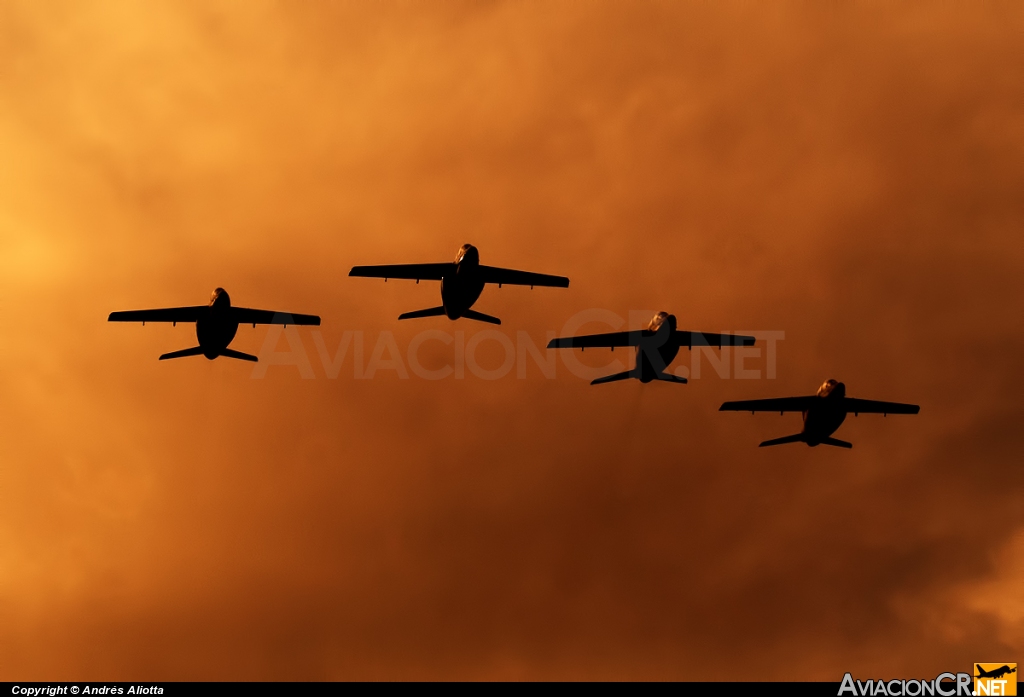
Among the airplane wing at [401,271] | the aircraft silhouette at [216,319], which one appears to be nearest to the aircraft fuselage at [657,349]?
the airplane wing at [401,271]

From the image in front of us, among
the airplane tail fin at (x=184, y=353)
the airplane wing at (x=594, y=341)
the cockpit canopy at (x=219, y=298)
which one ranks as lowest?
the airplane tail fin at (x=184, y=353)

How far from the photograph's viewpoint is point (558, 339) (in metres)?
103

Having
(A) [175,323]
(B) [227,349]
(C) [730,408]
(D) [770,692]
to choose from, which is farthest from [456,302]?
(D) [770,692]

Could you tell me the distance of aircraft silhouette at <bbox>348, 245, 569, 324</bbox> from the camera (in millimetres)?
88562

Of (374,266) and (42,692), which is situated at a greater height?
(374,266)

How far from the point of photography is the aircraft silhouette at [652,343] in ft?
301

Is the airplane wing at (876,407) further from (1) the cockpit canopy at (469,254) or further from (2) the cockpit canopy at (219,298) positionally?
(2) the cockpit canopy at (219,298)

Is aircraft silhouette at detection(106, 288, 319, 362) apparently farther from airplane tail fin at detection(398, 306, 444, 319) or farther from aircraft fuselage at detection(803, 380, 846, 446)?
aircraft fuselage at detection(803, 380, 846, 446)

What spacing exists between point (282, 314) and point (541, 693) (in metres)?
121

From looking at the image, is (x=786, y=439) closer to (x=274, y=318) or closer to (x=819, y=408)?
(x=819, y=408)

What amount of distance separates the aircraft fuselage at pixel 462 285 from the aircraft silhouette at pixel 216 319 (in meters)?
14.0

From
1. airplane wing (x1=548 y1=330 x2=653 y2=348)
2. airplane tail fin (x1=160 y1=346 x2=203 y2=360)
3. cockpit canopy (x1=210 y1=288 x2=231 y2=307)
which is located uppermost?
airplane wing (x1=548 y1=330 x2=653 y2=348)

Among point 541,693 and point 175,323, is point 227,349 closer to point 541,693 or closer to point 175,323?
point 175,323

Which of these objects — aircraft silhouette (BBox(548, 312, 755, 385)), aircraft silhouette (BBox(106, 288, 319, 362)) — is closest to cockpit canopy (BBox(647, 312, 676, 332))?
aircraft silhouette (BBox(548, 312, 755, 385))
